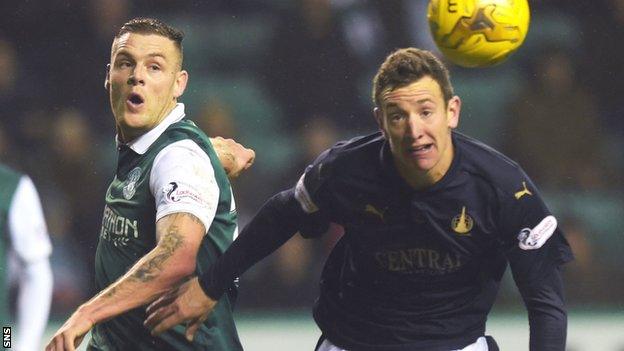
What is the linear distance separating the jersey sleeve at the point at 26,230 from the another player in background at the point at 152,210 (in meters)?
0.92

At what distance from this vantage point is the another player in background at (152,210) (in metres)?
4.48

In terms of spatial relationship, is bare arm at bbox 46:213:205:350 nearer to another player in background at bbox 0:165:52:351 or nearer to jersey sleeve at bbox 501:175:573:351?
jersey sleeve at bbox 501:175:573:351

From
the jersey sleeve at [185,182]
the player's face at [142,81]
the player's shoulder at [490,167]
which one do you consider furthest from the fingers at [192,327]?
the player's shoulder at [490,167]

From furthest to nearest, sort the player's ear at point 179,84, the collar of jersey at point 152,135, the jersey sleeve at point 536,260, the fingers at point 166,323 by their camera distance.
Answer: the player's ear at point 179,84 → the collar of jersey at point 152,135 → the fingers at point 166,323 → the jersey sleeve at point 536,260

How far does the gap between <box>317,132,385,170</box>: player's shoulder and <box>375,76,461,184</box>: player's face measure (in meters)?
0.14

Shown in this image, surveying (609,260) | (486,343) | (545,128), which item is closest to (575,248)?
(609,260)

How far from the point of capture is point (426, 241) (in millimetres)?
4535

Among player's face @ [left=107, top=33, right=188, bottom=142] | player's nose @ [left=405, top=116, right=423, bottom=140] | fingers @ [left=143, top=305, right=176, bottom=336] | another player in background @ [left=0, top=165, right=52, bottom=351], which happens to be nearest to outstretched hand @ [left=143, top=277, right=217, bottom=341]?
fingers @ [left=143, top=305, right=176, bottom=336]

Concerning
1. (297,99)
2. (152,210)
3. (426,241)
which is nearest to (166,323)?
(152,210)

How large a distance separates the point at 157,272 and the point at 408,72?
1.02m

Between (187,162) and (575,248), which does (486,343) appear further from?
(575,248)

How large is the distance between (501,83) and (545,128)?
0.45 metres

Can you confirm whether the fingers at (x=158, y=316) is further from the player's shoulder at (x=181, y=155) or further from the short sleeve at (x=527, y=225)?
the short sleeve at (x=527, y=225)

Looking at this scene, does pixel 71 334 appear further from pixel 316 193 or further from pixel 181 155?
pixel 316 193
